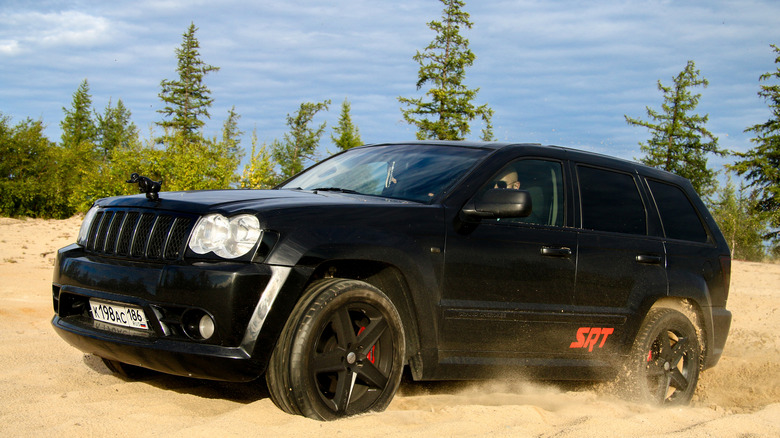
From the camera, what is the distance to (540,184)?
4812 millimetres

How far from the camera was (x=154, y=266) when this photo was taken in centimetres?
350

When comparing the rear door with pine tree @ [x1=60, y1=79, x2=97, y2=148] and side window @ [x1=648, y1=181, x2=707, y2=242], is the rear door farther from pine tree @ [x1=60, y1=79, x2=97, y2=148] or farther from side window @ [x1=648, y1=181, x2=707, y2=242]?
pine tree @ [x1=60, y1=79, x2=97, y2=148]

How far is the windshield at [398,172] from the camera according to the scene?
4.39 metres

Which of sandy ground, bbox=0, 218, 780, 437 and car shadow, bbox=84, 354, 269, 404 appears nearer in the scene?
sandy ground, bbox=0, 218, 780, 437

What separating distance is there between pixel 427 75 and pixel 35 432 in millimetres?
35631

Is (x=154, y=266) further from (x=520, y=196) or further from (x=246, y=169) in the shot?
(x=246, y=169)

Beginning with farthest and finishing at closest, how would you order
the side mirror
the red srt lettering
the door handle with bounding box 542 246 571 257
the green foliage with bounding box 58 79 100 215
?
1. the green foliage with bounding box 58 79 100 215
2. the red srt lettering
3. the door handle with bounding box 542 246 571 257
4. the side mirror

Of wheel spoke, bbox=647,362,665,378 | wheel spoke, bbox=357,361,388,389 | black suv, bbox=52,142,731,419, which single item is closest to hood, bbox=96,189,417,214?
black suv, bbox=52,142,731,419

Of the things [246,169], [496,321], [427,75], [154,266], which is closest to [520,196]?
[496,321]

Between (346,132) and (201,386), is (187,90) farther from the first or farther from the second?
(201,386)

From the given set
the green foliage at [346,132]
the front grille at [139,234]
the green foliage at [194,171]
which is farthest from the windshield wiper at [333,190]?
the green foliage at [346,132]

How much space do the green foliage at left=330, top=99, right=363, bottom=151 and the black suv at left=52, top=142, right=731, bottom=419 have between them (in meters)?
46.9

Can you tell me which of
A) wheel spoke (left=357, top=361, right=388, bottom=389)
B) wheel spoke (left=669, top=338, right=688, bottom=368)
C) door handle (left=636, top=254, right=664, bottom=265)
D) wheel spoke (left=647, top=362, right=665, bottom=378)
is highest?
door handle (left=636, top=254, right=664, bottom=265)

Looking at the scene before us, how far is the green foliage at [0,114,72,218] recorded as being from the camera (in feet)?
84.4
